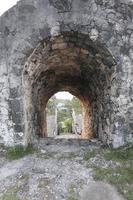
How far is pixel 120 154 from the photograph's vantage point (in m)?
5.99

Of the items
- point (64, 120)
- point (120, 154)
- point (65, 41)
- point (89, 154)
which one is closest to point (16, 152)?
point (89, 154)

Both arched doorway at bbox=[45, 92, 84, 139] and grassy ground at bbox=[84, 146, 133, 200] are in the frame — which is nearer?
grassy ground at bbox=[84, 146, 133, 200]

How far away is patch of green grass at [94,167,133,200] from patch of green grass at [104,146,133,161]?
1.24ft

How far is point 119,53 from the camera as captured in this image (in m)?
6.02

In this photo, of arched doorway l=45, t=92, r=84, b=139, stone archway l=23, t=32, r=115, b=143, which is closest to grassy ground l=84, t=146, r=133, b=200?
stone archway l=23, t=32, r=115, b=143

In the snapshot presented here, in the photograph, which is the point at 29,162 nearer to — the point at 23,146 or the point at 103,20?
the point at 23,146

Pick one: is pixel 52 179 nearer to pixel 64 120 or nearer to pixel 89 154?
pixel 89 154

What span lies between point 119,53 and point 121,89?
26.8 inches

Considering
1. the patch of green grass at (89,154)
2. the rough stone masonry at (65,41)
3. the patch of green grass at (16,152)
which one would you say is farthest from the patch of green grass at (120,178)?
the patch of green grass at (16,152)

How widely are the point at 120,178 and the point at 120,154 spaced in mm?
816

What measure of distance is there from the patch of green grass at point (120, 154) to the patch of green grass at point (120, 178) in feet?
1.24

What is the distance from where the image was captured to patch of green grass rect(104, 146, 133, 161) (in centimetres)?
589

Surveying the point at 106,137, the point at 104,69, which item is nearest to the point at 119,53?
the point at 104,69

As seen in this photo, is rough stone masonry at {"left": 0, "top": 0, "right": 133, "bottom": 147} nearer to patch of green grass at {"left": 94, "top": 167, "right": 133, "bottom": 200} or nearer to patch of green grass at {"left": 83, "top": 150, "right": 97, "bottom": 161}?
patch of green grass at {"left": 83, "top": 150, "right": 97, "bottom": 161}
